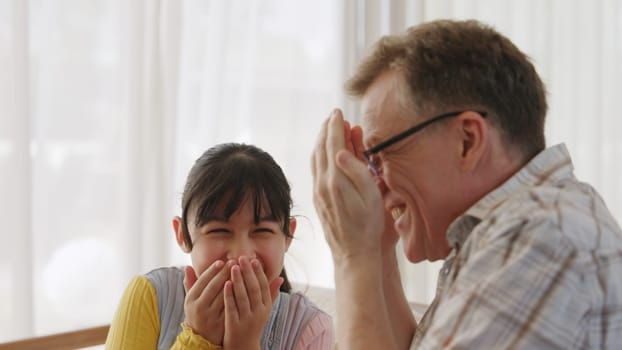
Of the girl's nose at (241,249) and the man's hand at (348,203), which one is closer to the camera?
the man's hand at (348,203)

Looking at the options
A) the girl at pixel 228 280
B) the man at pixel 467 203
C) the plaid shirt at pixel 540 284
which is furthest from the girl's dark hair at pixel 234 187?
the plaid shirt at pixel 540 284

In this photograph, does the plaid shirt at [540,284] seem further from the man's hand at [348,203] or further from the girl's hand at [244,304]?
the girl's hand at [244,304]

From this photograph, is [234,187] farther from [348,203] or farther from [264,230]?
[348,203]

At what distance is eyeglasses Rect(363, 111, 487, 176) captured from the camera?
1.27m

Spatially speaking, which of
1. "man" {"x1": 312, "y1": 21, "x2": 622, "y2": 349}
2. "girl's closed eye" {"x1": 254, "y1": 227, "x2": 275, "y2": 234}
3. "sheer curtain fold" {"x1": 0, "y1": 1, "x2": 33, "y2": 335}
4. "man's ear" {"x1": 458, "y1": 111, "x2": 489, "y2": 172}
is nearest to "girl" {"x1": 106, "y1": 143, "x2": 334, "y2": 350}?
"girl's closed eye" {"x1": 254, "y1": 227, "x2": 275, "y2": 234}

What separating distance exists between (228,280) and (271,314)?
23cm

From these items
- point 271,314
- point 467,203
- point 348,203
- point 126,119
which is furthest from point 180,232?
point 126,119

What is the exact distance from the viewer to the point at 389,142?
1.33 metres

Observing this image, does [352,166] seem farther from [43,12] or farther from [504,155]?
[43,12]

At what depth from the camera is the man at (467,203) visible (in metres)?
1.04

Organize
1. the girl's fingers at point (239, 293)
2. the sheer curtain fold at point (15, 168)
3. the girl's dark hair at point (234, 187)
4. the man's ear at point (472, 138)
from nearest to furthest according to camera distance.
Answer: the man's ear at point (472, 138) → the girl's fingers at point (239, 293) → the girl's dark hair at point (234, 187) → the sheer curtain fold at point (15, 168)

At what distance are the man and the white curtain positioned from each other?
0.60 metres

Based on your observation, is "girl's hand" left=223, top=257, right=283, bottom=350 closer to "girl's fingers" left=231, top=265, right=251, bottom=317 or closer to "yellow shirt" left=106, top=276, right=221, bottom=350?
"girl's fingers" left=231, top=265, right=251, bottom=317

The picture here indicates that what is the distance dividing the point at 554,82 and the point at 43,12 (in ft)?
7.47
